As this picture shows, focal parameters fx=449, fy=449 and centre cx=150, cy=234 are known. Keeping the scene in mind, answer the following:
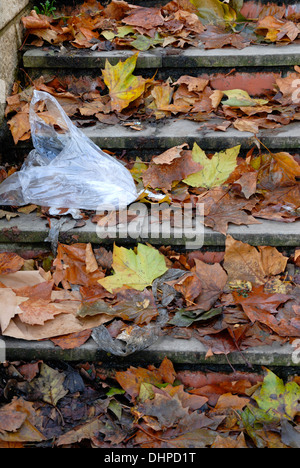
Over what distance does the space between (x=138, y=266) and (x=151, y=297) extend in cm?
18

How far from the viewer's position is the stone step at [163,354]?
6.23 feet

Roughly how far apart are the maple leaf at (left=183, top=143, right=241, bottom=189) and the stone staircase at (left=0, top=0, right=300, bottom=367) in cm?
11

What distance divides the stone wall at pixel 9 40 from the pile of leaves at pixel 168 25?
9 centimetres

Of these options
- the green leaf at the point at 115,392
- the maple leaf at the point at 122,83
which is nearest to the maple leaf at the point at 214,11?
the maple leaf at the point at 122,83

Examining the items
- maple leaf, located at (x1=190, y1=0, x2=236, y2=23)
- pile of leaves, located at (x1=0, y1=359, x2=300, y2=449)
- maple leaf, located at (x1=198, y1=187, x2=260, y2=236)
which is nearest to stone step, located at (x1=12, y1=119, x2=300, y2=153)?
maple leaf, located at (x1=198, y1=187, x2=260, y2=236)

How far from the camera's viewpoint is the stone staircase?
1938 millimetres

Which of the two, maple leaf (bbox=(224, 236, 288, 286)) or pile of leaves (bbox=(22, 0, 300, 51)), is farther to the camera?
pile of leaves (bbox=(22, 0, 300, 51))

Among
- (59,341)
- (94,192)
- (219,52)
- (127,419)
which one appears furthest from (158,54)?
(127,419)

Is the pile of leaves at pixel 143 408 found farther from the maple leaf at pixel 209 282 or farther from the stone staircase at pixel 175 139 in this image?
the maple leaf at pixel 209 282

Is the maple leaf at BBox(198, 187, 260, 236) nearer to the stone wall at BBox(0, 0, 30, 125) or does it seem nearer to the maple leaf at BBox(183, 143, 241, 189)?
the maple leaf at BBox(183, 143, 241, 189)

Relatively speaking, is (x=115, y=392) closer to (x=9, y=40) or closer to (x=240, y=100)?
(x=240, y=100)

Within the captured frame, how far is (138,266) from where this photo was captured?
2186mm

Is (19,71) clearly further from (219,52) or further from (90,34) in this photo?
(219,52)
